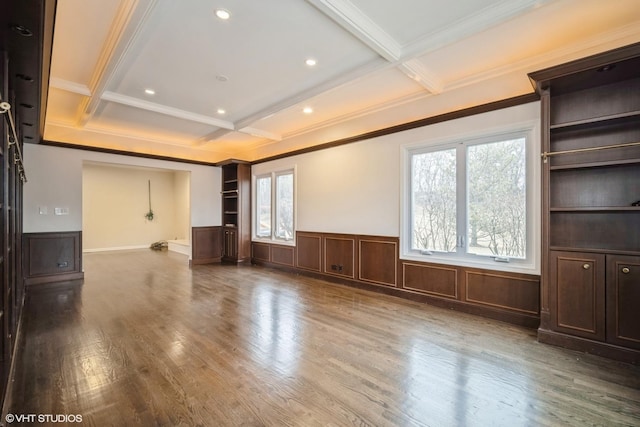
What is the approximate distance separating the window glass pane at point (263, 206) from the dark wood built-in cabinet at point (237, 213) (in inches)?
10.5

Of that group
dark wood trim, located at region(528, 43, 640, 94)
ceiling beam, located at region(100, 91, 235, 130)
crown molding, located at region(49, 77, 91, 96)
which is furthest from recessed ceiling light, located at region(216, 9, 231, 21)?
dark wood trim, located at region(528, 43, 640, 94)

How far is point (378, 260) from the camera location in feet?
15.8

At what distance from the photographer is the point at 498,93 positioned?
3557mm

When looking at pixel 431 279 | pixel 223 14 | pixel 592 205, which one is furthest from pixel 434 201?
pixel 223 14

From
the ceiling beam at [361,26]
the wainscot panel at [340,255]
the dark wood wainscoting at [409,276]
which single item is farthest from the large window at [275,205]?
the ceiling beam at [361,26]

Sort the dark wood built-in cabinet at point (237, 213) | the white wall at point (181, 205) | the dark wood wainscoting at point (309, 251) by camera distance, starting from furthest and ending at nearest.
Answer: the white wall at point (181, 205) < the dark wood built-in cabinet at point (237, 213) < the dark wood wainscoting at point (309, 251)

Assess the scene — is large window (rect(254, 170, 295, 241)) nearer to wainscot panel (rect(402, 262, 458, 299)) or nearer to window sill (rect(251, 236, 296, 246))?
window sill (rect(251, 236, 296, 246))

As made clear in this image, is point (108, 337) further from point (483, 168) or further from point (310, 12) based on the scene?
point (483, 168)

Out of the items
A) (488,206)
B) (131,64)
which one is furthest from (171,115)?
(488,206)

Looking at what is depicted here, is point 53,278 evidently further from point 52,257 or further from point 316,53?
point 316,53

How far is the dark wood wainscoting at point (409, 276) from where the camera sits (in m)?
3.42

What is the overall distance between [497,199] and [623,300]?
57.9 inches

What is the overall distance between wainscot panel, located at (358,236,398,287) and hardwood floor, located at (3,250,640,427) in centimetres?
61

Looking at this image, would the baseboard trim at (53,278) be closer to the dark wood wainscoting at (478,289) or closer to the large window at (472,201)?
the dark wood wainscoting at (478,289)
